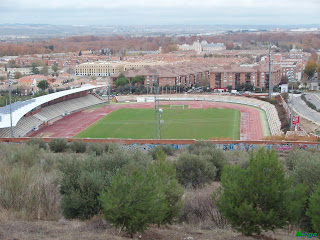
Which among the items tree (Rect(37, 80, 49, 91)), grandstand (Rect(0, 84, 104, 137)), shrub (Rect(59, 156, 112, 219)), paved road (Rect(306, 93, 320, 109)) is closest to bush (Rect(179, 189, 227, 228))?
shrub (Rect(59, 156, 112, 219))

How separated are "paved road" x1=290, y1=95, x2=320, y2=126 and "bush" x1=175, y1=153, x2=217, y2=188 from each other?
2014 centimetres

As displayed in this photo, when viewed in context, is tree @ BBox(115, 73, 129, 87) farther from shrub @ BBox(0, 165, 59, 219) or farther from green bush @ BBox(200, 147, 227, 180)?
shrub @ BBox(0, 165, 59, 219)

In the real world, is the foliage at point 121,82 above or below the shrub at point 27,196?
below

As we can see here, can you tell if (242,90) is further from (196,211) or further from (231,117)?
(196,211)

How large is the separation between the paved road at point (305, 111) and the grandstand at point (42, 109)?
17.7 metres

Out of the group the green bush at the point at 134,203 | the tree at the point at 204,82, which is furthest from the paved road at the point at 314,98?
the green bush at the point at 134,203

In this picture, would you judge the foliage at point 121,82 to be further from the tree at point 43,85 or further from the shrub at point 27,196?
the shrub at point 27,196

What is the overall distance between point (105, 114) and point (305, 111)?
51.4 feet

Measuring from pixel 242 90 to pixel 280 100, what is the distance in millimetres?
10072

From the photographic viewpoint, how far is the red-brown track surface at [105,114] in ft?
102

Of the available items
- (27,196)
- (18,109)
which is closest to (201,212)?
(27,196)

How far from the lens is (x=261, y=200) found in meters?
9.38

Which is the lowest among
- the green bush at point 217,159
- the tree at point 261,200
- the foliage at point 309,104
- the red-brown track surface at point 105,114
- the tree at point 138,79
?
the red-brown track surface at point 105,114

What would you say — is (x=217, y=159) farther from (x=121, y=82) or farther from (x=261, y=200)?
(x=121, y=82)
